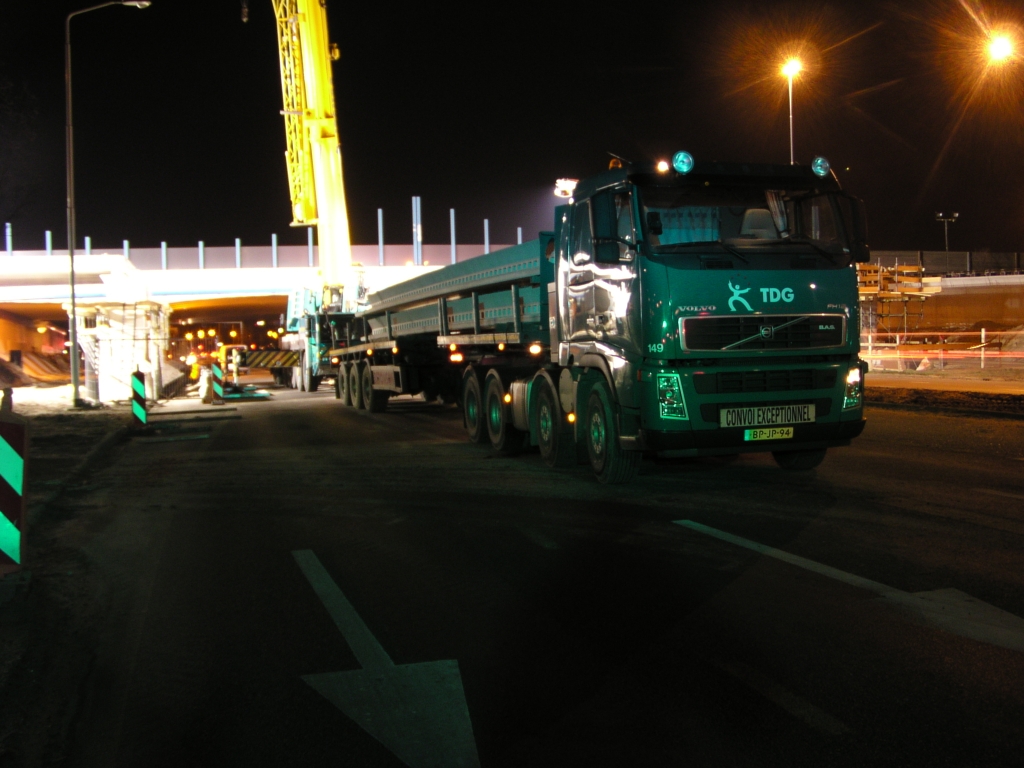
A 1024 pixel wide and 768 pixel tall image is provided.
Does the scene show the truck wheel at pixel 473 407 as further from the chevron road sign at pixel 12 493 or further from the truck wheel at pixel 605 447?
the chevron road sign at pixel 12 493

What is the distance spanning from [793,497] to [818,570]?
2.69 metres

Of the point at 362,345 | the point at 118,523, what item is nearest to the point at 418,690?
the point at 118,523

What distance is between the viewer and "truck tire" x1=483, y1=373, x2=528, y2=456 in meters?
12.1

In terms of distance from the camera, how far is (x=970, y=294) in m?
65.8

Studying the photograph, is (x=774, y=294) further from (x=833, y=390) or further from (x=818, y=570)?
(x=818, y=570)

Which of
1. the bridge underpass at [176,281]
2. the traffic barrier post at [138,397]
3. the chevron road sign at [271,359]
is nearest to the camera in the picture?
the traffic barrier post at [138,397]

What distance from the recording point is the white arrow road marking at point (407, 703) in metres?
3.53

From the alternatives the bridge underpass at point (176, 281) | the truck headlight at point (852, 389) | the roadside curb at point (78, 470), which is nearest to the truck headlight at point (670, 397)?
the truck headlight at point (852, 389)

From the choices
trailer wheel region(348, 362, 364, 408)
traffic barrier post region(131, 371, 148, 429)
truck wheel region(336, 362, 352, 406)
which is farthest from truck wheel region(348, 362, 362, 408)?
traffic barrier post region(131, 371, 148, 429)

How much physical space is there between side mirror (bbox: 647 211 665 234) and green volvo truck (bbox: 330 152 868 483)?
0.7 inches

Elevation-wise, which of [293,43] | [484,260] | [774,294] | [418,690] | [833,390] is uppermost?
[293,43]

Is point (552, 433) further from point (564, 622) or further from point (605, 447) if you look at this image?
point (564, 622)

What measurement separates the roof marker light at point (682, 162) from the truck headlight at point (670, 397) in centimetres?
190

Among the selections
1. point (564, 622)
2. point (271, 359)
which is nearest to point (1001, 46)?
point (564, 622)
